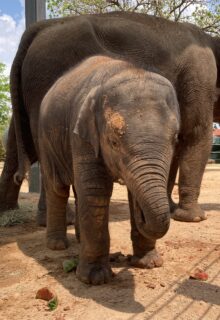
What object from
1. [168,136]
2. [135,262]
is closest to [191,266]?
[135,262]

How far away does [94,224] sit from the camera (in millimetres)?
3664

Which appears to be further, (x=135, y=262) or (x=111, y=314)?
(x=135, y=262)

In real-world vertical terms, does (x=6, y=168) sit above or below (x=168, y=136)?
below

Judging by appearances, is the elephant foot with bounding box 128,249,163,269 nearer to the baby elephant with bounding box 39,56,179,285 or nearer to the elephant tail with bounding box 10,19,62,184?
the baby elephant with bounding box 39,56,179,285

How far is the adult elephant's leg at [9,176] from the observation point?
6801 mm

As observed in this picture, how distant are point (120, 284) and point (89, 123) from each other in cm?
127

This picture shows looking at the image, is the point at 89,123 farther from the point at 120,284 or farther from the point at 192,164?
the point at 192,164

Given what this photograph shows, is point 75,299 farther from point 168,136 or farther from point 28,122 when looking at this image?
point 28,122

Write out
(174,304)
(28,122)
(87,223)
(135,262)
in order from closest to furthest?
(174,304)
(87,223)
(135,262)
(28,122)

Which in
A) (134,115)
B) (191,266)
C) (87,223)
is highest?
(134,115)

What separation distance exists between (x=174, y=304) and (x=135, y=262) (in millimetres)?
860

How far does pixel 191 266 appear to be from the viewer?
4.29 m

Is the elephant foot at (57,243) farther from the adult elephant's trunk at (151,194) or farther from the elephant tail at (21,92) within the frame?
the adult elephant's trunk at (151,194)

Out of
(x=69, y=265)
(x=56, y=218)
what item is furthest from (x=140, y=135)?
(x=56, y=218)
